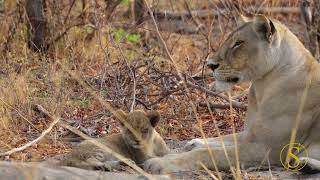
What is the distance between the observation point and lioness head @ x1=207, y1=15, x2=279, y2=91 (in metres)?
5.05

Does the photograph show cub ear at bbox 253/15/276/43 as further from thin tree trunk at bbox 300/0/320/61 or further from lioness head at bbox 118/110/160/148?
thin tree trunk at bbox 300/0/320/61

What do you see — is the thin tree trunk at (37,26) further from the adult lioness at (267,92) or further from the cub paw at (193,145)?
the adult lioness at (267,92)

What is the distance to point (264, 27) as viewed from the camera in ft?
16.5

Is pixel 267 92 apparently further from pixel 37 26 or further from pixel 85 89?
pixel 37 26

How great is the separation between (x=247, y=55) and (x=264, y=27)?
215 millimetres

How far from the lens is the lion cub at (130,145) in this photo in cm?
466

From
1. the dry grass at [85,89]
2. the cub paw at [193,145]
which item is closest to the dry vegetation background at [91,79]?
the dry grass at [85,89]

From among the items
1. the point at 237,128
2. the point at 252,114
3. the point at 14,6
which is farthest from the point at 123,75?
the point at 14,6

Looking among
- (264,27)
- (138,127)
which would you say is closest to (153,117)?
(138,127)

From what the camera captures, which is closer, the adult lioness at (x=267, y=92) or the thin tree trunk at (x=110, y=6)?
the adult lioness at (x=267, y=92)

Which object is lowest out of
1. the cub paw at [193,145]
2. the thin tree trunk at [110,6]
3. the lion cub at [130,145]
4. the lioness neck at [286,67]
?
the cub paw at [193,145]

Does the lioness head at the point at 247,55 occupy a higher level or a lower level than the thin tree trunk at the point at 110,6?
higher

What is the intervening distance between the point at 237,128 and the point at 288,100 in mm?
1447

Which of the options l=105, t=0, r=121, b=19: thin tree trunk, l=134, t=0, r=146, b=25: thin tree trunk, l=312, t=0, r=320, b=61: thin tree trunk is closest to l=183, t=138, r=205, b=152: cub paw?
l=312, t=0, r=320, b=61: thin tree trunk
